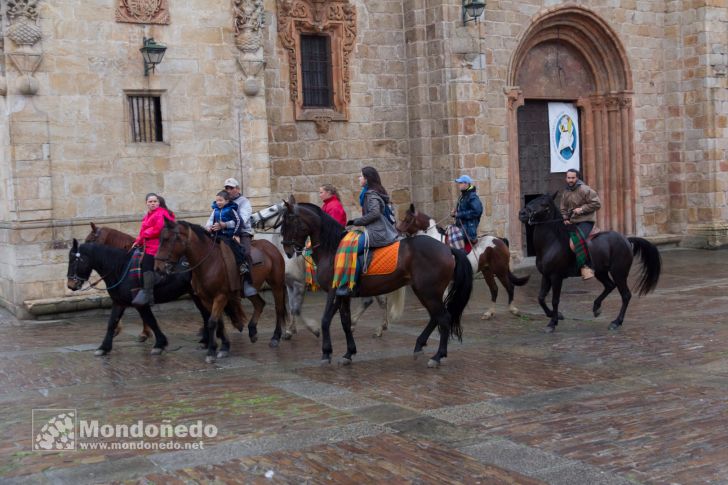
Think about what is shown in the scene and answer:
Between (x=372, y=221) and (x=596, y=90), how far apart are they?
14.7 m

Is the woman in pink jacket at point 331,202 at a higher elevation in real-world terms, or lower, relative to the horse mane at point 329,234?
higher

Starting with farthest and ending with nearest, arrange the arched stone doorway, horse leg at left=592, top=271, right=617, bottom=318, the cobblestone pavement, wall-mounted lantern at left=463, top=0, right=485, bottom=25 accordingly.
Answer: the arched stone doorway, wall-mounted lantern at left=463, top=0, right=485, bottom=25, horse leg at left=592, top=271, right=617, bottom=318, the cobblestone pavement

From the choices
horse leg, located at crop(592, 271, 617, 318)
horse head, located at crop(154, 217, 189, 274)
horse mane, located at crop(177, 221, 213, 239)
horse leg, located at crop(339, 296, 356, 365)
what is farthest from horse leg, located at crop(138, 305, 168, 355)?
horse leg, located at crop(592, 271, 617, 318)

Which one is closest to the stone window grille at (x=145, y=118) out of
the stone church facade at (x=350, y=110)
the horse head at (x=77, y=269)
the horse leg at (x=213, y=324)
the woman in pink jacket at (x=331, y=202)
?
the stone church facade at (x=350, y=110)

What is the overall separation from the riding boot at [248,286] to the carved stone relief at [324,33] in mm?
7400

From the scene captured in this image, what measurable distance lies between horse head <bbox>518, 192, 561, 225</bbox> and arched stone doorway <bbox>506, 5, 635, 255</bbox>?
9.23 meters

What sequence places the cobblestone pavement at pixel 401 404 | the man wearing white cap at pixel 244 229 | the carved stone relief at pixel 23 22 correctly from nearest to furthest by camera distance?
the cobblestone pavement at pixel 401 404
the man wearing white cap at pixel 244 229
the carved stone relief at pixel 23 22

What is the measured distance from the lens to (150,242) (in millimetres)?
11641

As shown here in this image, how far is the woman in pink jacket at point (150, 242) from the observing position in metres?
11.4

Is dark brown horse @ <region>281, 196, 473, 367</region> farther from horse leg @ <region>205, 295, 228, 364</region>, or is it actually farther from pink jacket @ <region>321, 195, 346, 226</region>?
pink jacket @ <region>321, 195, 346, 226</region>

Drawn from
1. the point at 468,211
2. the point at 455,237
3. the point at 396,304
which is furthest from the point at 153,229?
the point at 468,211

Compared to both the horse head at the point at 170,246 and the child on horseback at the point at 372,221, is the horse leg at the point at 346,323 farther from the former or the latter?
the horse head at the point at 170,246

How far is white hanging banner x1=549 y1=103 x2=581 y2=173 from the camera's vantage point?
2272 cm

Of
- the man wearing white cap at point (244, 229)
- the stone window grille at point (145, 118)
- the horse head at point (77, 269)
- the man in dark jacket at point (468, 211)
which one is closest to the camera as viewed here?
the horse head at point (77, 269)
